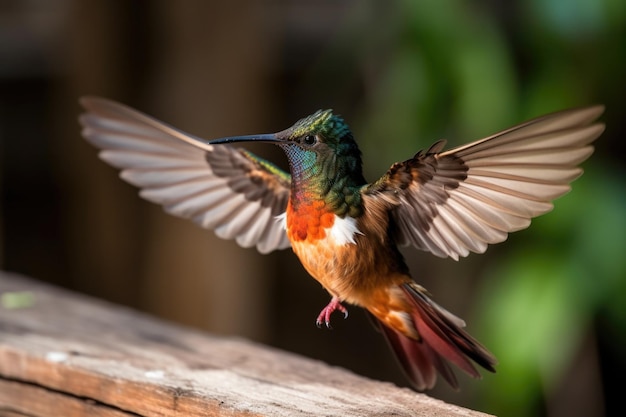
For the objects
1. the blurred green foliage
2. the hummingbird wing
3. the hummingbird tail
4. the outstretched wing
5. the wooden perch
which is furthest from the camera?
the blurred green foliage

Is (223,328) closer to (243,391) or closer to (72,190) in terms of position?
(72,190)

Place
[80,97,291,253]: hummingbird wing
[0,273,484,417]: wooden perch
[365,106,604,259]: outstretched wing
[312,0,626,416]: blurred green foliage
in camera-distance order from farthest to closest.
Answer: [312,0,626,416]: blurred green foliage, [80,97,291,253]: hummingbird wing, [0,273,484,417]: wooden perch, [365,106,604,259]: outstretched wing

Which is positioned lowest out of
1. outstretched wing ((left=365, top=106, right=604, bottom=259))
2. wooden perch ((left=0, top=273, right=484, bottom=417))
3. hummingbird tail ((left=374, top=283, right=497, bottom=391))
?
wooden perch ((left=0, top=273, right=484, bottom=417))

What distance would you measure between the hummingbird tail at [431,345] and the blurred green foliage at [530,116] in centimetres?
110

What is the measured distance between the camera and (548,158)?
1.31 m

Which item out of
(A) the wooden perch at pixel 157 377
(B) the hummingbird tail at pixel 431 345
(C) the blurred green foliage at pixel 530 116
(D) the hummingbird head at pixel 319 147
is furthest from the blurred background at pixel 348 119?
(D) the hummingbird head at pixel 319 147

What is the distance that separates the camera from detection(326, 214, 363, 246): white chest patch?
4.75 feet

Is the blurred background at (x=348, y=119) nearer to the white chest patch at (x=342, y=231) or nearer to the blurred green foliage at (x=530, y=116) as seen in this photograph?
the blurred green foliage at (x=530, y=116)

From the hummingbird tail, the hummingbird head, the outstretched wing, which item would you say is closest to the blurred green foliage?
the hummingbird tail

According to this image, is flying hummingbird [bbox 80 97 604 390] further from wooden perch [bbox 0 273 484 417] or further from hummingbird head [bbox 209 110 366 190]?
wooden perch [bbox 0 273 484 417]

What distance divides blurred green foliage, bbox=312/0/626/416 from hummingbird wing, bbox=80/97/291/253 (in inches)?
46.7

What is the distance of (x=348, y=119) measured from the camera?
4.25 m

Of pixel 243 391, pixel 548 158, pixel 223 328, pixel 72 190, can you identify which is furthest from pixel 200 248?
pixel 548 158

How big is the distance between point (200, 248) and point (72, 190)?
2.87 feet
